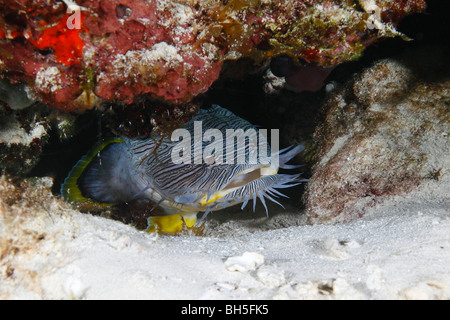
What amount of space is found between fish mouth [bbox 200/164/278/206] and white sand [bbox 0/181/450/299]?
0.73m

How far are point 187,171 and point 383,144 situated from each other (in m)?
2.33

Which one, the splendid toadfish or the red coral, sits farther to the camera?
the splendid toadfish

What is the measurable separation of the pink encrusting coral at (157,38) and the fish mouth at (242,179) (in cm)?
107

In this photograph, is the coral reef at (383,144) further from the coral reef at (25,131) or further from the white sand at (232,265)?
the coral reef at (25,131)

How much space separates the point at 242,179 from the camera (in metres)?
3.34

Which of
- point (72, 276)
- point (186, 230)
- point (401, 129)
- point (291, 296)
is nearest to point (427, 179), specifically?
point (401, 129)

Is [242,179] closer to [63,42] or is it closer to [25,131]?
[63,42]

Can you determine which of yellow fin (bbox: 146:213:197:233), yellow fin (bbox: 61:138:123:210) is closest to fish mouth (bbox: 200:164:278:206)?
yellow fin (bbox: 146:213:197:233)

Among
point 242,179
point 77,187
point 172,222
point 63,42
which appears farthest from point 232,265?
point 77,187

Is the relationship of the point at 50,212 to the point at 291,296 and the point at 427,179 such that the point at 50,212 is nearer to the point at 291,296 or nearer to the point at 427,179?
the point at 291,296

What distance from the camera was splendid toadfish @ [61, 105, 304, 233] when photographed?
3.43 meters

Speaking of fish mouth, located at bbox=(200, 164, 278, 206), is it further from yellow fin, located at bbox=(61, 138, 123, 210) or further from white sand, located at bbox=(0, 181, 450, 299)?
yellow fin, located at bbox=(61, 138, 123, 210)

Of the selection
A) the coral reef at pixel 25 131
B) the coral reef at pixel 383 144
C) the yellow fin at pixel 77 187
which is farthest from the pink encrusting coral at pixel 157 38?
the yellow fin at pixel 77 187

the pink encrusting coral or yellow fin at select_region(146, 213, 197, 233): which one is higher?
the pink encrusting coral
